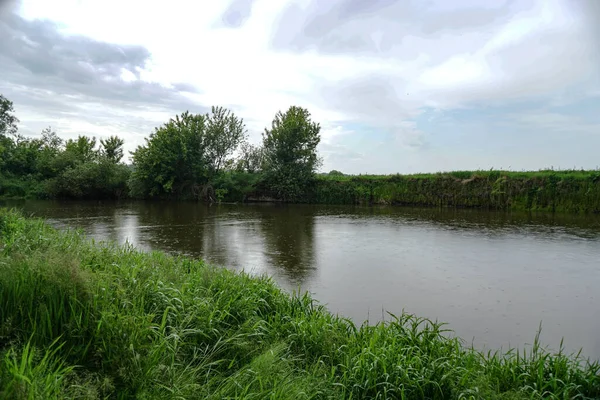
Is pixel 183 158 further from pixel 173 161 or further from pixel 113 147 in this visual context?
pixel 113 147

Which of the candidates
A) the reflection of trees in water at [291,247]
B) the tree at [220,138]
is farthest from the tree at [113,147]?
the reflection of trees in water at [291,247]

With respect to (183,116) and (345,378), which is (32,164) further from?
(345,378)

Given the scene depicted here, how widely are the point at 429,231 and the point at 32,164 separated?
39413 millimetres

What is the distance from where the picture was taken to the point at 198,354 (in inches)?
136

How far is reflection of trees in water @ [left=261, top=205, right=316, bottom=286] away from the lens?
8530 mm

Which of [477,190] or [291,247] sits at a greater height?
[477,190]

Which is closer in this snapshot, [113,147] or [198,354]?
[198,354]

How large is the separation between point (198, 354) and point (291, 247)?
805 centimetres

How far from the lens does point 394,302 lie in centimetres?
648

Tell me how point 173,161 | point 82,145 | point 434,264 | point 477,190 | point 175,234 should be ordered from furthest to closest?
point 82,145 < point 173,161 < point 477,190 < point 175,234 < point 434,264

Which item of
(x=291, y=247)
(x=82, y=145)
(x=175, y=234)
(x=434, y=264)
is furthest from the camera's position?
(x=82, y=145)

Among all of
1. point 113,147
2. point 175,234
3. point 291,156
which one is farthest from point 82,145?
point 175,234

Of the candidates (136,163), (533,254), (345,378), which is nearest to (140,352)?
(345,378)

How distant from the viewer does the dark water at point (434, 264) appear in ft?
19.0
